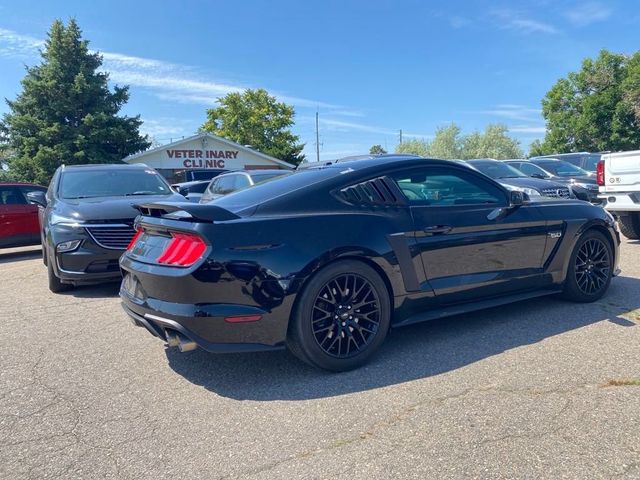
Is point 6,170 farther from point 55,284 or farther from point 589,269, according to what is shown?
point 589,269

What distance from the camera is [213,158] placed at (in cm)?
3005

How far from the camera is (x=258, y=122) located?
4928 centimetres

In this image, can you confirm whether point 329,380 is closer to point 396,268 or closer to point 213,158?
point 396,268

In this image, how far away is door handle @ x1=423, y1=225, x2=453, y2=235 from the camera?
386 centimetres

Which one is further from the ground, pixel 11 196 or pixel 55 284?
pixel 11 196

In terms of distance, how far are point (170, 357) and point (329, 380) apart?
1356 millimetres

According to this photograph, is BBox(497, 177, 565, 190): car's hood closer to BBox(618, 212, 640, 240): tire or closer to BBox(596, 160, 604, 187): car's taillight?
BBox(596, 160, 604, 187): car's taillight

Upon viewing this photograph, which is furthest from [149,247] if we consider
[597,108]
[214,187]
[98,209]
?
[597,108]

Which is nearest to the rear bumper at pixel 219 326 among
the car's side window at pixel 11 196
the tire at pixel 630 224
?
the tire at pixel 630 224

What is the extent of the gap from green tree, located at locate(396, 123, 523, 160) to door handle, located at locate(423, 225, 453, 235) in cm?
8060

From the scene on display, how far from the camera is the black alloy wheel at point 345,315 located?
3.37 m

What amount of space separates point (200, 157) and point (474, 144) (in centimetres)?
A: 6515

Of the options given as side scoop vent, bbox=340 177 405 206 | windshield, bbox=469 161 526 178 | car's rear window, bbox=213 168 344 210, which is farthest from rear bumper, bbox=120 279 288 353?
windshield, bbox=469 161 526 178

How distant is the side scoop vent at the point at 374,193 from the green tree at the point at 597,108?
3913cm
